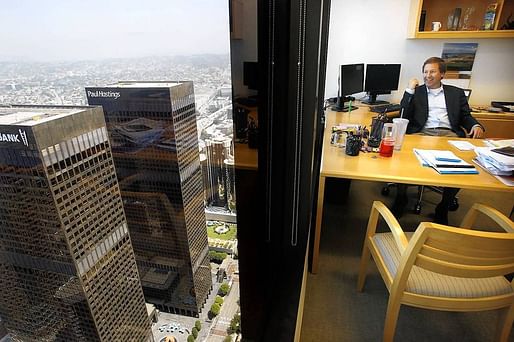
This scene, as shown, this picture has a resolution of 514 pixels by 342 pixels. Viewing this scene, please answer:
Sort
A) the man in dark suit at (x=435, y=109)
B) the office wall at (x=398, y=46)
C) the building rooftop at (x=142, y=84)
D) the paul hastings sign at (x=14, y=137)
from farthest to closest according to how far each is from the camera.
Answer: the office wall at (x=398, y=46)
the man in dark suit at (x=435, y=109)
the building rooftop at (x=142, y=84)
the paul hastings sign at (x=14, y=137)

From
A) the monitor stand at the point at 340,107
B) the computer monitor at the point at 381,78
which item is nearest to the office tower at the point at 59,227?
the monitor stand at the point at 340,107

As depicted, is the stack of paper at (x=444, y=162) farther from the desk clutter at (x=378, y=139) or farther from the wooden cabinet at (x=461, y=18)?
the wooden cabinet at (x=461, y=18)

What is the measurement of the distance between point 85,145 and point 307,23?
0.85m

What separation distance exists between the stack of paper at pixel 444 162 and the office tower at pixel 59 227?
1886mm

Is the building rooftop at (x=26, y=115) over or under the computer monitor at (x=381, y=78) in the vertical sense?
over

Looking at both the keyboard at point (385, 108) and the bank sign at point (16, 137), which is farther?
the keyboard at point (385, 108)

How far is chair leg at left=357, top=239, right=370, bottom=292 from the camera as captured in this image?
1.71 m

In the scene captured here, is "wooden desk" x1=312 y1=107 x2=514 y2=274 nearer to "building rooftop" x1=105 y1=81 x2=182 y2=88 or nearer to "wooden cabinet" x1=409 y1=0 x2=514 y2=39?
"building rooftop" x1=105 y1=81 x2=182 y2=88

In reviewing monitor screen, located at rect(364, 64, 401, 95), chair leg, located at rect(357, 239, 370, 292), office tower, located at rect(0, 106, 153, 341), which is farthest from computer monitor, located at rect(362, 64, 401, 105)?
office tower, located at rect(0, 106, 153, 341)

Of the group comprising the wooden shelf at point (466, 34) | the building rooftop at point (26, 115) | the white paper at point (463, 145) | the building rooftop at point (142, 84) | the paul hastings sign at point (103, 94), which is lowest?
the white paper at point (463, 145)

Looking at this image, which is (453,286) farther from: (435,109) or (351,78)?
(351,78)

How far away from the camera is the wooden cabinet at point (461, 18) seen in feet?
10.9

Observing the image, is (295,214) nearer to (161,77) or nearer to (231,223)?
(231,223)

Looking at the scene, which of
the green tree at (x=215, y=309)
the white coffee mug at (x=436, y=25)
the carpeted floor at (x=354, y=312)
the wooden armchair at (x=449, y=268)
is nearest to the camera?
the green tree at (x=215, y=309)
